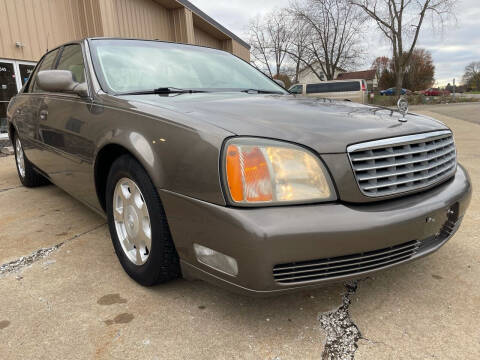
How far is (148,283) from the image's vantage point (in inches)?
77.9

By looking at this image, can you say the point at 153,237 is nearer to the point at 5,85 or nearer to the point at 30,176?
the point at 30,176

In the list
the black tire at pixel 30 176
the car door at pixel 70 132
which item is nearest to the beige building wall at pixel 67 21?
the black tire at pixel 30 176

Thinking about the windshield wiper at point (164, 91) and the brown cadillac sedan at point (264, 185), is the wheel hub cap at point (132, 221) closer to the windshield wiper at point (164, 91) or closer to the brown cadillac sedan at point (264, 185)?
the brown cadillac sedan at point (264, 185)

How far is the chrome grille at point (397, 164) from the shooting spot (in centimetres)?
156

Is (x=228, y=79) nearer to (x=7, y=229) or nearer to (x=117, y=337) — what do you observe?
(x=117, y=337)

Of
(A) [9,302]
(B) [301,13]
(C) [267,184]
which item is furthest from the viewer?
(B) [301,13]

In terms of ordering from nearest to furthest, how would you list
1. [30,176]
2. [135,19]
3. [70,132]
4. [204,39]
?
1. [70,132]
2. [30,176]
3. [135,19]
4. [204,39]

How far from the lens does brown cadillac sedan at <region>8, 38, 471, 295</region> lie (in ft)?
4.79

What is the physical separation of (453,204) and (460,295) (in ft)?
1.52

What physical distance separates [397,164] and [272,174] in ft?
1.86

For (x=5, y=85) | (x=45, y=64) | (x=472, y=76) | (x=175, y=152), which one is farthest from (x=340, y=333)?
(x=472, y=76)

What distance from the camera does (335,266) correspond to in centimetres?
151

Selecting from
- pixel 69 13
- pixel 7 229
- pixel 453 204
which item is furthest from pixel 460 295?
pixel 69 13

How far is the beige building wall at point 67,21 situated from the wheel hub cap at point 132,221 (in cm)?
549
